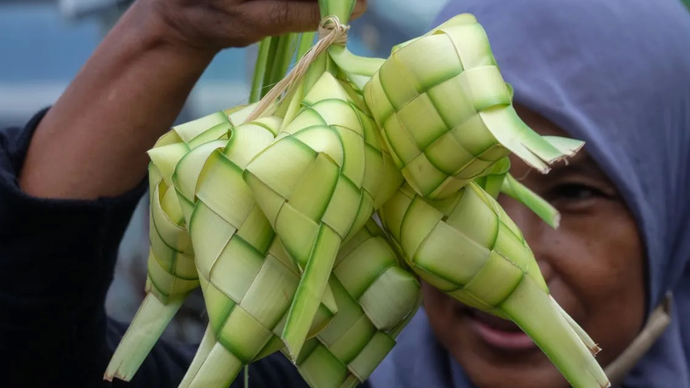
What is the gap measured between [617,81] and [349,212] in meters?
0.42

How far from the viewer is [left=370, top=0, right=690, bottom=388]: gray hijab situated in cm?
68

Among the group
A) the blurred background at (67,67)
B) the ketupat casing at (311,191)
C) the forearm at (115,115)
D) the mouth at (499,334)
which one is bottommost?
the blurred background at (67,67)

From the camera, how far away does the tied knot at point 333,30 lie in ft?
1.42

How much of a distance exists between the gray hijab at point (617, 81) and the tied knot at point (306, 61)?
0.95ft

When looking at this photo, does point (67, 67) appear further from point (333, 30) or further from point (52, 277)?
point (333, 30)

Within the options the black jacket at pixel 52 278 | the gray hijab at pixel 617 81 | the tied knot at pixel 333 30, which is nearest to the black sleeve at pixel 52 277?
the black jacket at pixel 52 278

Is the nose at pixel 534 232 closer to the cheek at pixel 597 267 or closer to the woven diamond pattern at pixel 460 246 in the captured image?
the cheek at pixel 597 267

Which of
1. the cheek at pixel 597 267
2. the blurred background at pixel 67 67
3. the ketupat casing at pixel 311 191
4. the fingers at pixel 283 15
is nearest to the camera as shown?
the ketupat casing at pixel 311 191

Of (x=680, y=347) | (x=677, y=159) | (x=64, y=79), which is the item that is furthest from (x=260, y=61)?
(x=64, y=79)

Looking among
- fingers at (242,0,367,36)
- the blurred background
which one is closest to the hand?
fingers at (242,0,367,36)

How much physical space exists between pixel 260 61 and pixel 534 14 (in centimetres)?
30

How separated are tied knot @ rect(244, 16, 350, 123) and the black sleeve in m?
0.24

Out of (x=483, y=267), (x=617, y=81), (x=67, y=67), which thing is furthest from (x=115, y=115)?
(x=67, y=67)

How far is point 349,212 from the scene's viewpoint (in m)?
0.37
